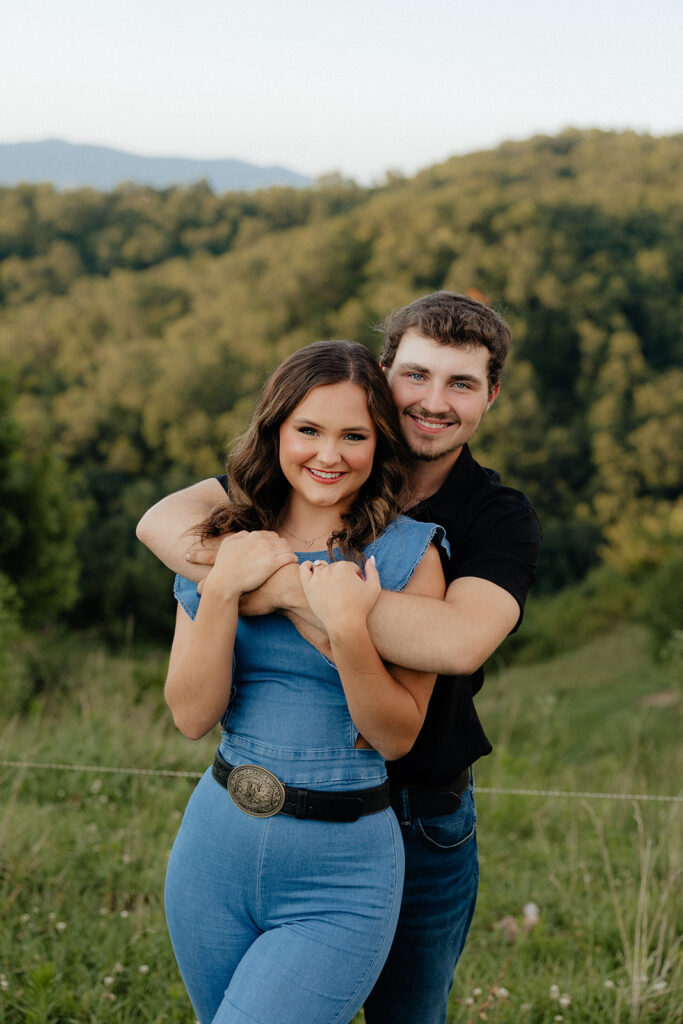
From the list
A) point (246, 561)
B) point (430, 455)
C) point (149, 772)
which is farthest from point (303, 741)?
point (149, 772)

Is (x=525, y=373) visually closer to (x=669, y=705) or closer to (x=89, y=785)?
(x=669, y=705)

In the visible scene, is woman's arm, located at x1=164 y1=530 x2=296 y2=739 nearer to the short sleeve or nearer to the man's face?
the short sleeve

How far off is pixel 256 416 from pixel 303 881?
0.87m

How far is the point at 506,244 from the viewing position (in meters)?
51.3

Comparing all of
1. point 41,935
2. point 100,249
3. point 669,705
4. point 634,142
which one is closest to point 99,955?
point 41,935

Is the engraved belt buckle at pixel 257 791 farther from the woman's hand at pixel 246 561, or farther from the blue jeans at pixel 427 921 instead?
the blue jeans at pixel 427 921

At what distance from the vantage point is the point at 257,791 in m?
1.55

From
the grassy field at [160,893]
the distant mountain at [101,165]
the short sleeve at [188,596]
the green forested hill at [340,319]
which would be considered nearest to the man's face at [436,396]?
the short sleeve at [188,596]

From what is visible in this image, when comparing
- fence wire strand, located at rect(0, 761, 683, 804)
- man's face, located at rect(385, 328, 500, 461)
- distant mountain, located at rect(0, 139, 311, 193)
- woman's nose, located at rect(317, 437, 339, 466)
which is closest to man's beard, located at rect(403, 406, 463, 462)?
man's face, located at rect(385, 328, 500, 461)

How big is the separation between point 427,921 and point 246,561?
2.83ft

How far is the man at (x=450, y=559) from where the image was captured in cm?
181

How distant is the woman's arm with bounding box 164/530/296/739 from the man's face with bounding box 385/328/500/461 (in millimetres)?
438

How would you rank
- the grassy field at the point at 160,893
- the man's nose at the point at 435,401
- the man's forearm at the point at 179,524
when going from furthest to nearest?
the grassy field at the point at 160,893, the man's nose at the point at 435,401, the man's forearm at the point at 179,524

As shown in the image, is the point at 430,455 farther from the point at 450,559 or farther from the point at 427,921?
the point at 427,921
